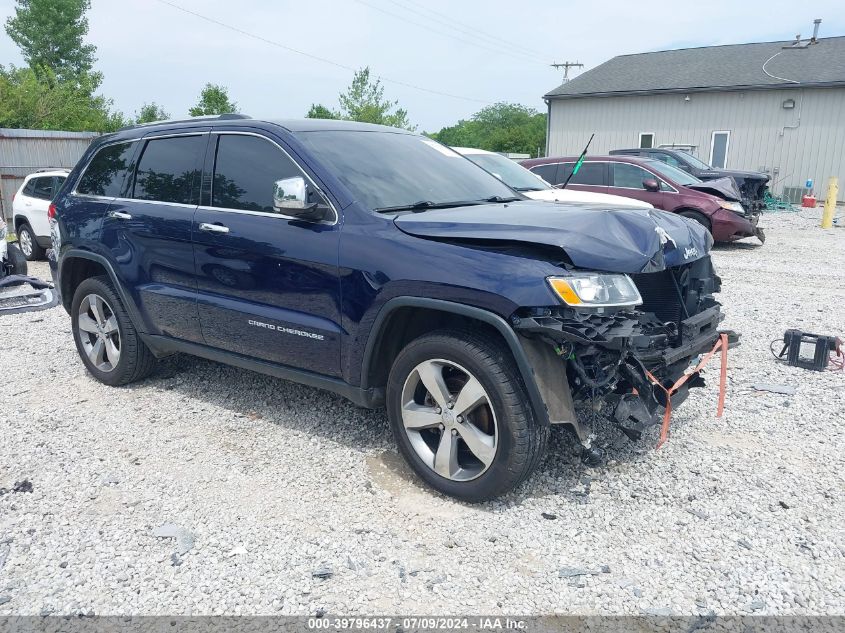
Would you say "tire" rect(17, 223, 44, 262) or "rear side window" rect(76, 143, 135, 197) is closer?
"rear side window" rect(76, 143, 135, 197)

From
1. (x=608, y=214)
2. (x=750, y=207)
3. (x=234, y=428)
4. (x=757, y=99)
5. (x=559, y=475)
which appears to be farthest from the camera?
(x=757, y=99)

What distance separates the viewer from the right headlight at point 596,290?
304 cm

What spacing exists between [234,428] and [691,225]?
304 cm

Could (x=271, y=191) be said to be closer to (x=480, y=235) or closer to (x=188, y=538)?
(x=480, y=235)

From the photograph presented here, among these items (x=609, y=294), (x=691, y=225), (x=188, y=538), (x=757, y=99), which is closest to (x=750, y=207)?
(x=691, y=225)

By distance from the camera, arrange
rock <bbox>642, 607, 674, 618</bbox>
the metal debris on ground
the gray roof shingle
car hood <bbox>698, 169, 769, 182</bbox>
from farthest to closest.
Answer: the gray roof shingle
car hood <bbox>698, 169, 769, 182</bbox>
the metal debris on ground
rock <bbox>642, 607, 674, 618</bbox>

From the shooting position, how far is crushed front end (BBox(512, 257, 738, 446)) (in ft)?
10.0

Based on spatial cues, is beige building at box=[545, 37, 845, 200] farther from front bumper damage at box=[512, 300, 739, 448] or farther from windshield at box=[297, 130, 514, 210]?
front bumper damage at box=[512, 300, 739, 448]

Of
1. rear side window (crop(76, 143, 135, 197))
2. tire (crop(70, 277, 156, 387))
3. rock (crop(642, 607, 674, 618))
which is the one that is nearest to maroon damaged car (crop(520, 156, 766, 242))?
rear side window (crop(76, 143, 135, 197))

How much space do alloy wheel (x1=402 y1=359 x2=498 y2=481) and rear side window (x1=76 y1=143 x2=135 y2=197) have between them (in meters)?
2.87

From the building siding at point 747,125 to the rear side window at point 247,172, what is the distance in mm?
24749

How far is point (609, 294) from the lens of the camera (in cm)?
313

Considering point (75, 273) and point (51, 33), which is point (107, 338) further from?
point (51, 33)

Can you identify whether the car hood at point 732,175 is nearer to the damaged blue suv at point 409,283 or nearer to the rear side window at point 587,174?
the rear side window at point 587,174
